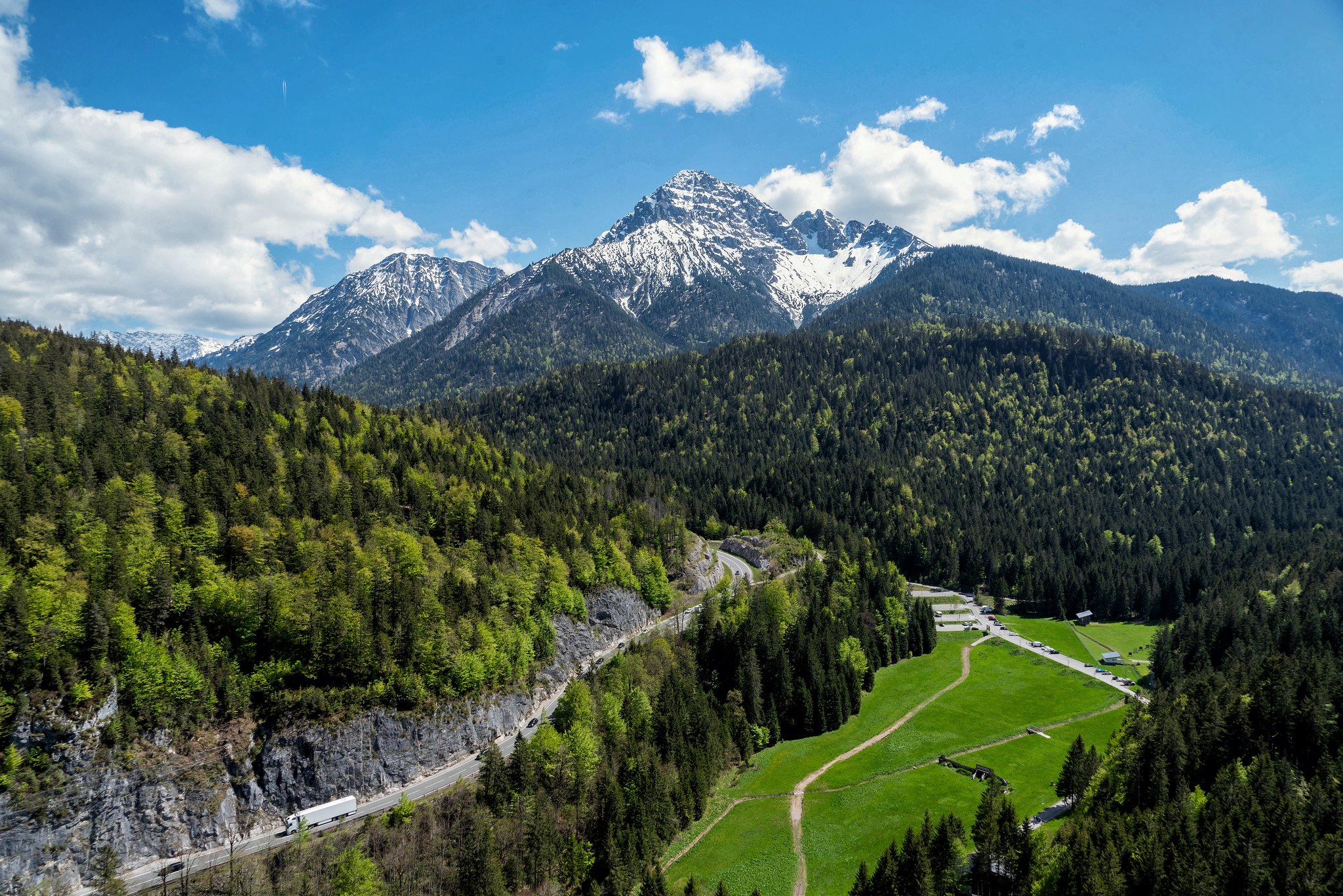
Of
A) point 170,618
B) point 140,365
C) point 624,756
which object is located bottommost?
point 624,756

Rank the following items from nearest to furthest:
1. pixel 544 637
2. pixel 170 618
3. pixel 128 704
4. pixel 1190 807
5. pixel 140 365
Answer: pixel 1190 807 < pixel 128 704 < pixel 170 618 < pixel 544 637 < pixel 140 365

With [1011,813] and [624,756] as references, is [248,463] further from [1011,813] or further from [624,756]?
[1011,813]

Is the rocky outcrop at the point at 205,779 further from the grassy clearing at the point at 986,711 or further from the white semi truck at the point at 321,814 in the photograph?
the grassy clearing at the point at 986,711

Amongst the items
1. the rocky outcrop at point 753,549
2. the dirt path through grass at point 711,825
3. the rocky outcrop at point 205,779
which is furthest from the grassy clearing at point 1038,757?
the rocky outcrop at point 205,779

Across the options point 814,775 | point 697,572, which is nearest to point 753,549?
point 697,572

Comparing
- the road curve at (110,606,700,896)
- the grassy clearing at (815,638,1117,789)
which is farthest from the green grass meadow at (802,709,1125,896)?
the road curve at (110,606,700,896)

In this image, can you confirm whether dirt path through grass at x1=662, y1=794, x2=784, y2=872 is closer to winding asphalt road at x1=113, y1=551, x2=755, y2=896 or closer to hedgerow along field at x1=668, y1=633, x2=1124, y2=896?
hedgerow along field at x1=668, y1=633, x2=1124, y2=896

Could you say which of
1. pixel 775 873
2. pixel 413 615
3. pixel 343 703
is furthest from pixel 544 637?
pixel 775 873
